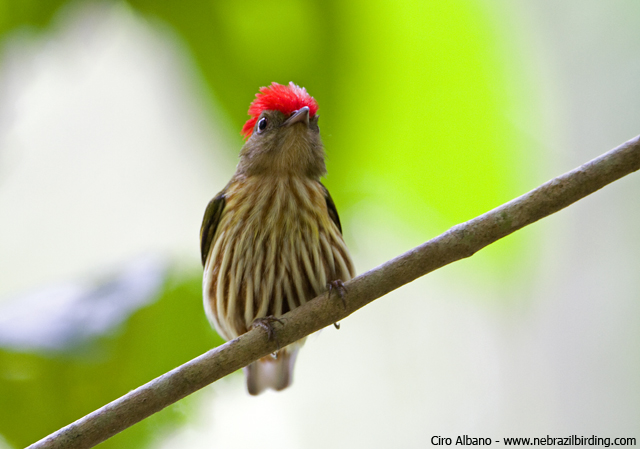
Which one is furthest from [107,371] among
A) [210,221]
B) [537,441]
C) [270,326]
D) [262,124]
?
[537,441]

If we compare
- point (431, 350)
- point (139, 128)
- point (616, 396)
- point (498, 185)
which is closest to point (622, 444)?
point (616, 396)

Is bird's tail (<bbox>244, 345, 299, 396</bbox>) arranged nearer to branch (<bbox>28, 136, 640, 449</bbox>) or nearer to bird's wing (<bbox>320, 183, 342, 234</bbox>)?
bird's wing (<bbox>320, 183, 342, 234</bbox>)

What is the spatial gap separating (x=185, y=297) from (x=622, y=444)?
2.15 metres

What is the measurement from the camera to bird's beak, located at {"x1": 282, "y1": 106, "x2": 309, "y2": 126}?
2339mm

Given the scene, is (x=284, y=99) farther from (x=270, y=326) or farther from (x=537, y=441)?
(x=537, y=441)

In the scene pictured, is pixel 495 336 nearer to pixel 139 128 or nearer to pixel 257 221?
pixel 257 221

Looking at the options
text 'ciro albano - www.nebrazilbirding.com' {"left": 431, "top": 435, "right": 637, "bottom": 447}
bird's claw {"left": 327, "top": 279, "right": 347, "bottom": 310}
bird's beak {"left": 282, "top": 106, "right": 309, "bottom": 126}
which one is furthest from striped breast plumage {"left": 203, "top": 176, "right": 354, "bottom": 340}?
text 'ciro albano - www.nebrazilbirding.com' {"left": 431, "top": 435, "right": 637, "bottom": 447}

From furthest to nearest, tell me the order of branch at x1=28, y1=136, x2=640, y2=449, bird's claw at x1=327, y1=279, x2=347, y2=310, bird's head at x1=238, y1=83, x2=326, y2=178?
bird's head at x1=238, y1=83, x2=326, y2=178 < bird's claw at x1=327, y1=279, x2=347, y2=310 < branch at x1=28, y1=136, x2=640, y2=449

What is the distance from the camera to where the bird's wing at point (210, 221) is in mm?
2510

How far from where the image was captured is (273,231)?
90.8 inches

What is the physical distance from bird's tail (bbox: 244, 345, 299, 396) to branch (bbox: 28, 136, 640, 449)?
84cm

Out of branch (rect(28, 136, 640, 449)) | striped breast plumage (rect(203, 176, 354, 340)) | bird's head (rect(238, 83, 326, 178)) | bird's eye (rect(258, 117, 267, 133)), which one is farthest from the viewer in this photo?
bird's eye (rect(258, 117, 267, 133))

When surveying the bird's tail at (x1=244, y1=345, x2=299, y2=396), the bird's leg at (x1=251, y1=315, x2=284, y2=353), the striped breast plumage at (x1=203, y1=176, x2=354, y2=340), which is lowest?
the bird's leg at (x1=251, y1=315, x2=284, y2=353)

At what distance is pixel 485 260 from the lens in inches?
114
